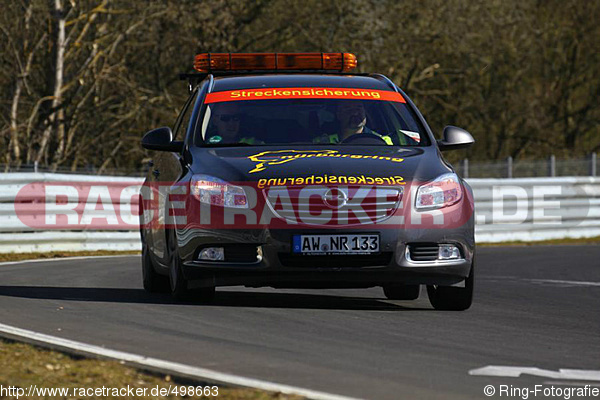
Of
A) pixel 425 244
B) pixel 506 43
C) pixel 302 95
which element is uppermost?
pixel 302 95

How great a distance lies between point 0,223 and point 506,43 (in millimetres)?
22606

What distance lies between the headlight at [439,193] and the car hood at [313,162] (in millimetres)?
58

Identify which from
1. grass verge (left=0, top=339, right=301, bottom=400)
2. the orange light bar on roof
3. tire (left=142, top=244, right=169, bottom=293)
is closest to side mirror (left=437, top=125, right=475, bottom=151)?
the orange light bar on roof

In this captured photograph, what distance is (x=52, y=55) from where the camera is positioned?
87.1 feet

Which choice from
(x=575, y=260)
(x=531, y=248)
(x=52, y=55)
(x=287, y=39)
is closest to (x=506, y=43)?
(x=287, y=39)

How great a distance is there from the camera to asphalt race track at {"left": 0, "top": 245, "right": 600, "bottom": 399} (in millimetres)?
5797

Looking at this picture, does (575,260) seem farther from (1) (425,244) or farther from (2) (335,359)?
(2) (335,359)

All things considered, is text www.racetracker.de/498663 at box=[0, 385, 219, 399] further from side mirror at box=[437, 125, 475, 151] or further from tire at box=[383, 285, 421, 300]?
tire at box=[383, 285, 421, 300]

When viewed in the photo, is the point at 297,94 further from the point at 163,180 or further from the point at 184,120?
the point at 163,180

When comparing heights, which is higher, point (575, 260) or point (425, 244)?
point (425, 244)

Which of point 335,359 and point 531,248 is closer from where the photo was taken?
point 335,359

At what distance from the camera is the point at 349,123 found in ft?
31.6

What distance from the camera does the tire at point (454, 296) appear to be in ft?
29.4

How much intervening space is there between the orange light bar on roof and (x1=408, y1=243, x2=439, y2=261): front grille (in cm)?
305
